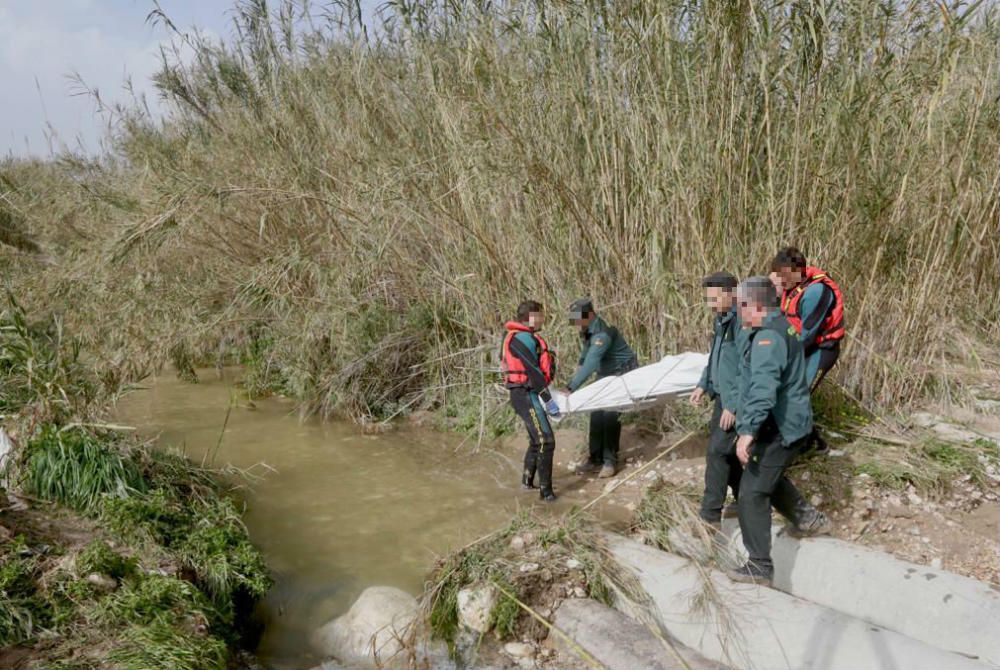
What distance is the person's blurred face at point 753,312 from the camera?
3375mm

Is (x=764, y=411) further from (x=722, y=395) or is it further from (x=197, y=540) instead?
(x=197, y=540)

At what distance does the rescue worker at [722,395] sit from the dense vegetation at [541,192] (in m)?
1.45

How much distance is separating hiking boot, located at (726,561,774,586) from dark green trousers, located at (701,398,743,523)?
1.36 ft

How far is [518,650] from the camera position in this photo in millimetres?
3445

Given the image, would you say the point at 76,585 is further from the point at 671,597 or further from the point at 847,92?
the point at 847,92

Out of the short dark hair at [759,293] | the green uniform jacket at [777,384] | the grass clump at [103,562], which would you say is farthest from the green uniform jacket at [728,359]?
the grass clump at [103,562]

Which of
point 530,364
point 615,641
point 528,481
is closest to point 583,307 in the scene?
point 530,364

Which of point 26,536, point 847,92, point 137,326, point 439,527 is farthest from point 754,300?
point 137,326

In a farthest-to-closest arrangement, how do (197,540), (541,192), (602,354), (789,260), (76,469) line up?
1. (541,192)
2. (602,354)
3. (789,260)
4. (76,469)
5. (197,540)

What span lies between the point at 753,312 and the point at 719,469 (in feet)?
3.27

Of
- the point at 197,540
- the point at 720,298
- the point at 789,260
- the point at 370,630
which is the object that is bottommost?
the point at 370,630

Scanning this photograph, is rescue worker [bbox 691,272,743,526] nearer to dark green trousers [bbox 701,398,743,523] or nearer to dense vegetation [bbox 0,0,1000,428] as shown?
dark green trousers [bbox 701,398,743,523]

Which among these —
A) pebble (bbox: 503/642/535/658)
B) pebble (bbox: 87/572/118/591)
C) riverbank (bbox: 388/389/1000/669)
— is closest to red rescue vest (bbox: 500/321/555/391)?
riverbank (bbox: 388/389/1000/669)

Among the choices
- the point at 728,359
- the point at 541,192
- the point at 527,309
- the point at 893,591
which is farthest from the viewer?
the point at 541,192
